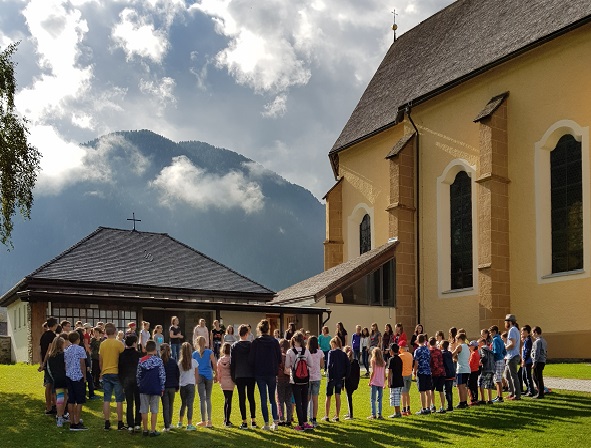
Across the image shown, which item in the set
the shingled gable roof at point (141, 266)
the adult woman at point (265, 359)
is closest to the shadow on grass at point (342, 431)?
the adult woman at point (265, 359)

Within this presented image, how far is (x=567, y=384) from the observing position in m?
19.1

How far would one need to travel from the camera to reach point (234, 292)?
37.7m

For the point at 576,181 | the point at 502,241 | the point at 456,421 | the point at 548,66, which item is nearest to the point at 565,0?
the point at 548,66

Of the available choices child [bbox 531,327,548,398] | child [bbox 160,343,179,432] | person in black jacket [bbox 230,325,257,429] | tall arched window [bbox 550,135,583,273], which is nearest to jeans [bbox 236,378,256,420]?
person in black jacket [bbox 230,325,257,429]

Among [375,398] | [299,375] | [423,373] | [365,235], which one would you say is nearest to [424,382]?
[423,373]

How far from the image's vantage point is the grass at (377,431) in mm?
12227

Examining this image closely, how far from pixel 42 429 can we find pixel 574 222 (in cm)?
1846

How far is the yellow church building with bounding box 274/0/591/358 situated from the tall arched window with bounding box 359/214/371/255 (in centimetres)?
10

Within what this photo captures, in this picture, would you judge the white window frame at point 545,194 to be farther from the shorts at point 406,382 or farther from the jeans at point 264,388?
the jeans at point 264,388

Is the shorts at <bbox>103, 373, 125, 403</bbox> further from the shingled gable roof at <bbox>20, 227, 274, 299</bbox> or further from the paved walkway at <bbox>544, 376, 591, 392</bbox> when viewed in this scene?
the shingled gable roof at <bbox>20, 227, 274, 299</bbox>

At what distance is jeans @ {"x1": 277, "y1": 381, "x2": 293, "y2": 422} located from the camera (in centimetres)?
1431

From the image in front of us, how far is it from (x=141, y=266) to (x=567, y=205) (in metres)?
20.7

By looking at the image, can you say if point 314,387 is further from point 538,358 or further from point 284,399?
point 538,358

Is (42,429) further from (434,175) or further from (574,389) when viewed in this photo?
(434,175)
